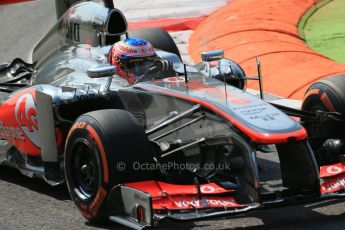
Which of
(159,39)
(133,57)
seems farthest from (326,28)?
(133,57)

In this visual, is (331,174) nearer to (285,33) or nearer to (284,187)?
(284,187)

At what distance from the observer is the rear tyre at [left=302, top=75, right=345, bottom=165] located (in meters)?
7.39

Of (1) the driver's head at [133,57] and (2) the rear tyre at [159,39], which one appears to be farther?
(2) the rear tyre at [159,39]

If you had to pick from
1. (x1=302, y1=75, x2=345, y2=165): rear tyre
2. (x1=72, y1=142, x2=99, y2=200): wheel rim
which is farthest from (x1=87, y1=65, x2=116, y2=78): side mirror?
(x1=302, y1=75, x2=345, y2=165): rear tyre

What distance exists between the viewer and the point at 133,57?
7.94 m

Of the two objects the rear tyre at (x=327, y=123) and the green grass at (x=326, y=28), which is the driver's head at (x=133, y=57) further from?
the green grass at (x=326, y=28)

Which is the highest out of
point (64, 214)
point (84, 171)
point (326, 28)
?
point (84, 171)

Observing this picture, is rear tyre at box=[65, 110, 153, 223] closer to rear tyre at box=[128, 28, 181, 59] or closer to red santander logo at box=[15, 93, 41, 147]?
red santander logo at box=[15, 93, 41, 147]

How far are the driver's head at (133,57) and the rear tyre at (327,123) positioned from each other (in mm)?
1494

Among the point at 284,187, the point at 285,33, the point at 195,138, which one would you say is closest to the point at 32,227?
the point at 195,138

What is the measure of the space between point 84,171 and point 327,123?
7.07 ft

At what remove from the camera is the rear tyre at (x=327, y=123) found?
24.2 feet

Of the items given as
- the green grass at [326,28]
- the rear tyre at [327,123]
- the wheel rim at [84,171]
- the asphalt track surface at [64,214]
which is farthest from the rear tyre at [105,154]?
the green grass at [326,28]

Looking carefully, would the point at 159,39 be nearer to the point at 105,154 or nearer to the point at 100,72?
the point at 100,72
